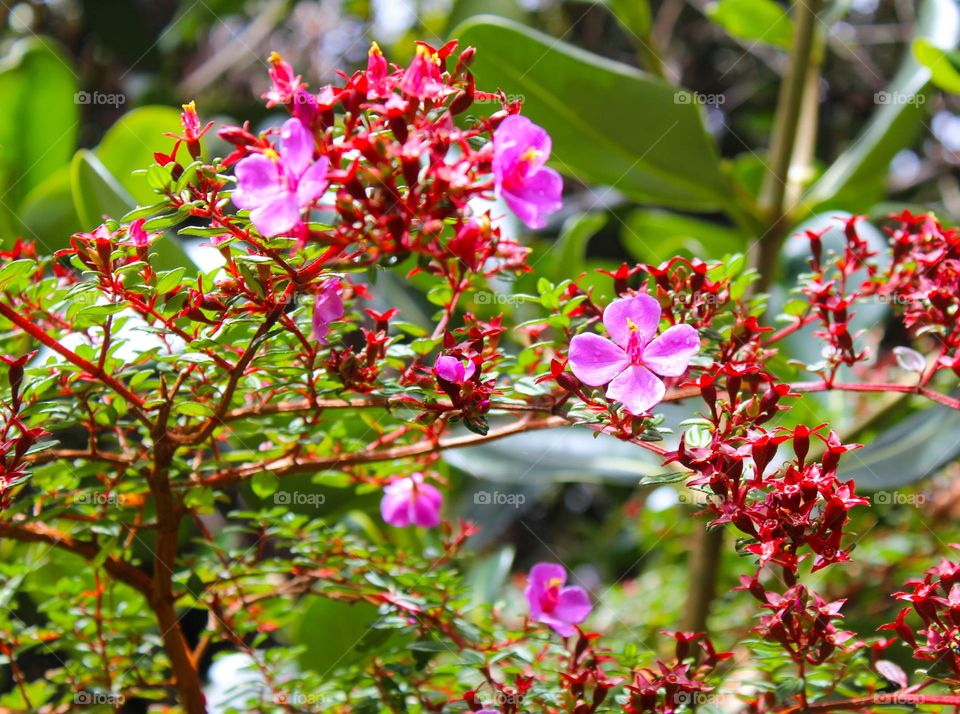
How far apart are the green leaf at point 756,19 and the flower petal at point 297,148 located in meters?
1.12

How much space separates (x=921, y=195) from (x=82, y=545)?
257 centimetres

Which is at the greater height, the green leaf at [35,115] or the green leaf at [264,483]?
the green leaf at [35,115]

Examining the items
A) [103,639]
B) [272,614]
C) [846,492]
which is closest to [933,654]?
[846,492]

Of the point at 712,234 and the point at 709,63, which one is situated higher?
the point at 709,63

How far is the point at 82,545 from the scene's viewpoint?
2.34 feet

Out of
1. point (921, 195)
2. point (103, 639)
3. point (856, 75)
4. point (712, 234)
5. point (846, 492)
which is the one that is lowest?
point (103, 639)

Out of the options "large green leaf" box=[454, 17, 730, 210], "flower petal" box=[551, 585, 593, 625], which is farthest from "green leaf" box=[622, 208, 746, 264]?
"flower petal" box=[551, 585, 593, 625]

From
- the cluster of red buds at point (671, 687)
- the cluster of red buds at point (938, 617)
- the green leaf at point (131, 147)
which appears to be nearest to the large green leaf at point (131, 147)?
the green leaf at point (131, 147)

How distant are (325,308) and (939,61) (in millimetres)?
954

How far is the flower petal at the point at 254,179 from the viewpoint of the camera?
524 mm

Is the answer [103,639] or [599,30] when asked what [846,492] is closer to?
[103,639]

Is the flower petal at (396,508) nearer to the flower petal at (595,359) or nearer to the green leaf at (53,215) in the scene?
the flower petal at (595,359)

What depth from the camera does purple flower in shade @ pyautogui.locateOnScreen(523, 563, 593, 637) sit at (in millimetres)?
766

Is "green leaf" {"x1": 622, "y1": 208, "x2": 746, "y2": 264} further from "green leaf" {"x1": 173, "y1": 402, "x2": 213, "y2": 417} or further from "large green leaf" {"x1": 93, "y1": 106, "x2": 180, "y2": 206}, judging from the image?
"green leaf" {"x1": 173, "y1": 402, "x2": 213, "y2": 417}
